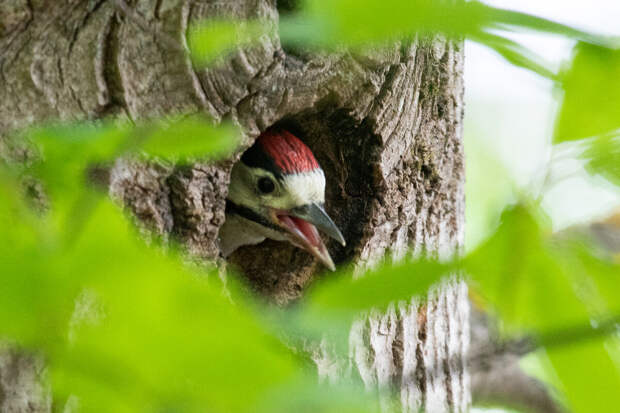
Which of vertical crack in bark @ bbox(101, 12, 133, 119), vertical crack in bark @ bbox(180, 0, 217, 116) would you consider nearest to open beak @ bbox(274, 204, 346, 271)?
vertical crack in bark @ bbox(180, 0, 217, 116)

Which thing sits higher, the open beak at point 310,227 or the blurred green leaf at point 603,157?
the open beak at point 310,227

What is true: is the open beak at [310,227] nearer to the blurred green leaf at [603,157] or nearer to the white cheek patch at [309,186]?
the white cheek patch at [309,186]

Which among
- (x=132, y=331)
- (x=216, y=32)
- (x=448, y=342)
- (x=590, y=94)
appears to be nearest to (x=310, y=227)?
(x=448, y=342)

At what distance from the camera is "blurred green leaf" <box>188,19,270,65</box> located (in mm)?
1278

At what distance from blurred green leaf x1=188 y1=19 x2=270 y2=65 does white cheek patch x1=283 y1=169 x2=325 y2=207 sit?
3.27ft

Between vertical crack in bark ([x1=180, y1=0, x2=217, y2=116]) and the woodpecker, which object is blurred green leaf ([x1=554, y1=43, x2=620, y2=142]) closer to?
vertical crack in bark ([x1=180, y1=0, x2=217, y2=116])

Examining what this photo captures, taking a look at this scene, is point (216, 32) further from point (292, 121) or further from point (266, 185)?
point (266, 185)

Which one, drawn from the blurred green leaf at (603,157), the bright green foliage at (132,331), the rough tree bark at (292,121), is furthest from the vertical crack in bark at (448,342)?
the bright green foliage at (132,331)

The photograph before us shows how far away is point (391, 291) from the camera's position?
72 centimetres

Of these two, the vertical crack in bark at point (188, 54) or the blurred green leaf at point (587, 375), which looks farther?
the vertical crack in bark at point (188, 54)

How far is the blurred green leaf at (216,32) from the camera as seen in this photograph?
4.19 feet

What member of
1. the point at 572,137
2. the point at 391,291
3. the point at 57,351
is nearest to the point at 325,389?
the point at 391,291

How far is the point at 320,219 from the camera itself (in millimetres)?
2787

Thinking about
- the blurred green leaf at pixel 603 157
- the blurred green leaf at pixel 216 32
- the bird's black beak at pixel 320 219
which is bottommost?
the blurred green leaf at pixel 603 157
